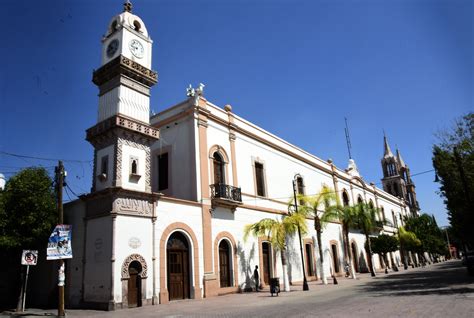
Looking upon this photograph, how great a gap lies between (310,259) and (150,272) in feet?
53.1

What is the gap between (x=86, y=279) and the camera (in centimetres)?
1584

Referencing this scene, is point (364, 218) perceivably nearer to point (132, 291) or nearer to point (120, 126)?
point (132, 291)

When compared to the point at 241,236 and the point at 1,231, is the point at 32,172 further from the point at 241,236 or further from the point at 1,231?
the point at 241,236

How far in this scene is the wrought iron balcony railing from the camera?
2023 centimetres

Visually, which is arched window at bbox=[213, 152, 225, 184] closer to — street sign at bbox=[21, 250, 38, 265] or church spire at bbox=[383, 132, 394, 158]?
street sign at bbox=[21, 250, 38, 265]

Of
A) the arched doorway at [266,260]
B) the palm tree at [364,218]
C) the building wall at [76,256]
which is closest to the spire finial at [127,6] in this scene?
the building wall at [76,256]

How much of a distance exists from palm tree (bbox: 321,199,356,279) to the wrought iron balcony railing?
27.3 ft

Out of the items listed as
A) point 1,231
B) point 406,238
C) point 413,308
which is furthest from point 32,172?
point 406,238

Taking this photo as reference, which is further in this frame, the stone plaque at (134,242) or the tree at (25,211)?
the tree at (25,211)

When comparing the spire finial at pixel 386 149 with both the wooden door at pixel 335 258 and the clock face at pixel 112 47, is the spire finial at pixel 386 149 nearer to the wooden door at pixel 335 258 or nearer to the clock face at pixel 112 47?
the wooden door at pixel 335 258

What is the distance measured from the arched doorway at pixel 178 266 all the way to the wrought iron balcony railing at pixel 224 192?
3.16 metres

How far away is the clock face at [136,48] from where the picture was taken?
18.8 meters

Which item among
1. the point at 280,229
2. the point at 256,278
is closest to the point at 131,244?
the point at 280,229

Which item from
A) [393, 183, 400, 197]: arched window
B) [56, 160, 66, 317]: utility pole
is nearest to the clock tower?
[56, 160, 66, 317]: utility pole
